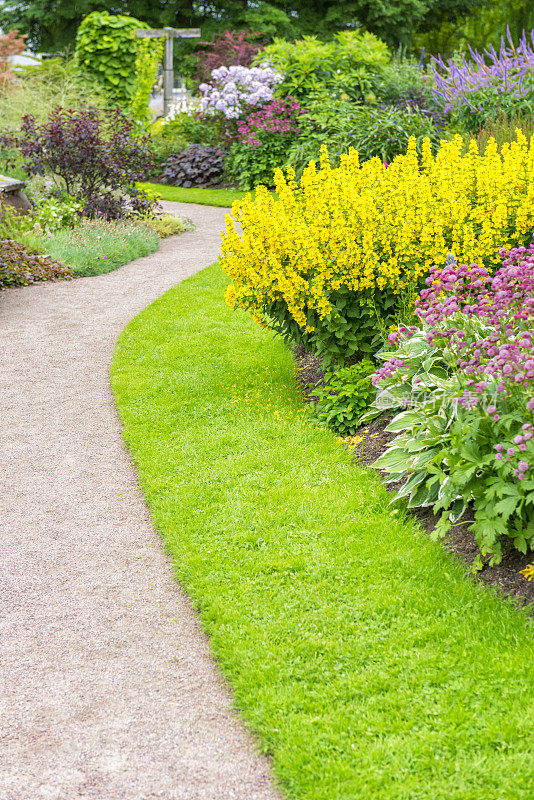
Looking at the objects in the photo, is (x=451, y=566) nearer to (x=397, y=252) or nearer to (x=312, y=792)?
(x=312, y=792)

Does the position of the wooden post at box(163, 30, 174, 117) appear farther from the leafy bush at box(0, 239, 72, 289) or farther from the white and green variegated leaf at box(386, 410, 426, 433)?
the white and green variegated leaf at box(386, 410, 426, 433)

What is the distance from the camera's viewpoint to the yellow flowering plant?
4.52m

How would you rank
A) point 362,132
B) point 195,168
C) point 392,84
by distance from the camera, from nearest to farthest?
point 362,132
point 392,84
point 195,168

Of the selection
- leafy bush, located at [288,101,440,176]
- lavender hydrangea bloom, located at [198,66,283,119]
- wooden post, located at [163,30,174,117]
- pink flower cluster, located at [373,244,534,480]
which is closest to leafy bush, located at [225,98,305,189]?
lavender hydrangea bloom, located at [198,66,283,119]

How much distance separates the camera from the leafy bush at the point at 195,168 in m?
14.7

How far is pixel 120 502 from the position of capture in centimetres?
407

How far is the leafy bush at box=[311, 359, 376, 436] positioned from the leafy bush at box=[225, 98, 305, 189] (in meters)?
8.69

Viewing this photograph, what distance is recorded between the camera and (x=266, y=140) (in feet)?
42.9

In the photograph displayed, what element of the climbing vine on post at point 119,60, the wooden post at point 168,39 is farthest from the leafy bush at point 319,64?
the wooden post at point 168,39

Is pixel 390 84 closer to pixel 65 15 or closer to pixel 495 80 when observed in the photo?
pixel 495 80

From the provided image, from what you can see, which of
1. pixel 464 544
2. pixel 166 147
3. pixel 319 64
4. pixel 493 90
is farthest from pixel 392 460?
pixel 166 147

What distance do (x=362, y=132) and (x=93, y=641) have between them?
29.1ft

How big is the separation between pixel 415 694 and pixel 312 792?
526 millimetres

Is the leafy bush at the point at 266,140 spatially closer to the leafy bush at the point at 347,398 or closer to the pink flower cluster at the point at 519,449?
the leafy bush at the point at 347,398
